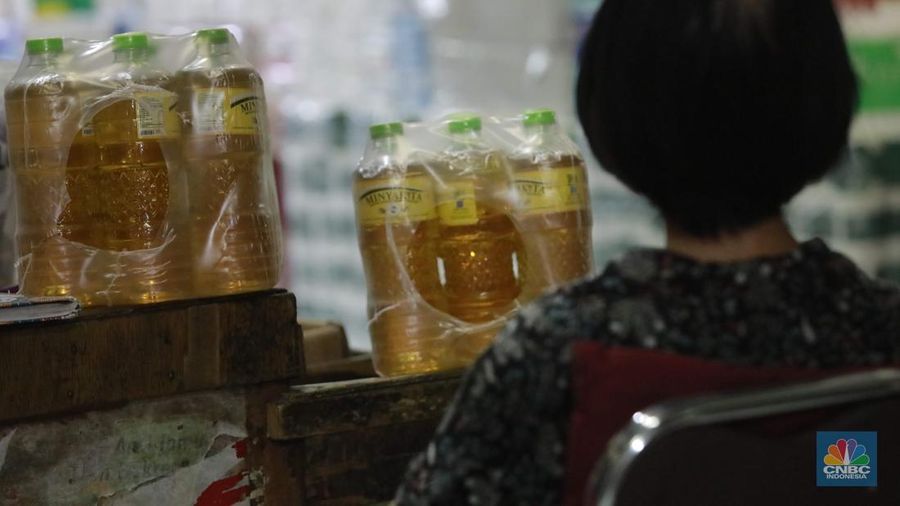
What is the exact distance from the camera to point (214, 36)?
1889 millimetres

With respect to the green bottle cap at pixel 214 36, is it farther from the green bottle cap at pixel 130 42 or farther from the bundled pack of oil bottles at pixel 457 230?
the bundled pack of oil bottles at pixel 457 230

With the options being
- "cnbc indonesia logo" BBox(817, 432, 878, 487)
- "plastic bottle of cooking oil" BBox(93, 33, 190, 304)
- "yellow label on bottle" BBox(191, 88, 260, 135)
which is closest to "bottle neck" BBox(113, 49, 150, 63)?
"plastic bottle of cooking oil" BBox(93, 33, 190, 304)

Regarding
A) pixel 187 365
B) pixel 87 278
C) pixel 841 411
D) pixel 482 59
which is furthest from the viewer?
pixel 482 59

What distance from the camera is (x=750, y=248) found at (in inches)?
47.9

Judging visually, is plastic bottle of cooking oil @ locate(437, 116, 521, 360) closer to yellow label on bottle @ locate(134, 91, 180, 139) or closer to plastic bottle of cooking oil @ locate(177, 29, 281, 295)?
plastic bottle of cooking oil @ locate(177, 29, 281, 295)

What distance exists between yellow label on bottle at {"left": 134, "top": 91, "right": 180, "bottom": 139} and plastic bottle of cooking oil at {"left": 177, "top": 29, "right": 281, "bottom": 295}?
0.03 m

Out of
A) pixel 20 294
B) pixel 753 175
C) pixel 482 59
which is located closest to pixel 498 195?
pixel 20 294

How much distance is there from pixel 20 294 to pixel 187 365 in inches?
12.9

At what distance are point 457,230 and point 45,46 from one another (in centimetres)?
68

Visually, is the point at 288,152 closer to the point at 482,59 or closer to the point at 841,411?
the point at 482,59

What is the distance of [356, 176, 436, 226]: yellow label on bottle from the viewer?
6.49 ft

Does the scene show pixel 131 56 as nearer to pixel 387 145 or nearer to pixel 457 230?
pixel 387 145

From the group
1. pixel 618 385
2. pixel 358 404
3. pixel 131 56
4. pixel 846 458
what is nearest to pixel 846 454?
pixel 846 458

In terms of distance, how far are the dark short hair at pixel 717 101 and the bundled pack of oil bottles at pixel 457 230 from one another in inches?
31.3
